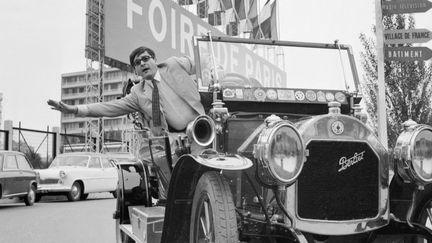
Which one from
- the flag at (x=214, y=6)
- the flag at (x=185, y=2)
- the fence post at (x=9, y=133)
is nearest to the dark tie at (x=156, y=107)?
the flag at (x=185, y=2)

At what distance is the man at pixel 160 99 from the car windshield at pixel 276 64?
0.32 meters

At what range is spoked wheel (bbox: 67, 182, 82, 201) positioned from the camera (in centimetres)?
1710

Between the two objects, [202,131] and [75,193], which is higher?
[202,131]

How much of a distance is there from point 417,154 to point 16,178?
1312 centimetres

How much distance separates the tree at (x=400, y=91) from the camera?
1103cm

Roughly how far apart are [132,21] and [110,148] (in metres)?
18.8

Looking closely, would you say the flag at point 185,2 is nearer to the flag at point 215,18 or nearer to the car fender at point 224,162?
the flag at point 215,18

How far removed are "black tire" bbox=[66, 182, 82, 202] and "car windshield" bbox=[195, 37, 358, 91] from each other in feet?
44.6

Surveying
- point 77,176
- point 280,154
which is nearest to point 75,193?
point 77,176

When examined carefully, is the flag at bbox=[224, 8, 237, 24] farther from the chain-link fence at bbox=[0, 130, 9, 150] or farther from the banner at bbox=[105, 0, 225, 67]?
the chain-link fence at bbox=[0, 130, 9, 150]

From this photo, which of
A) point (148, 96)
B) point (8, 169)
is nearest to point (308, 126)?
point (148, 96)

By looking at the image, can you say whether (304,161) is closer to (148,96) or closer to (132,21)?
(148,96)

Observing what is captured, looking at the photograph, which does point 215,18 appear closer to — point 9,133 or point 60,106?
point 9,133

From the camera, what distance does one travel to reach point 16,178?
14609mm
